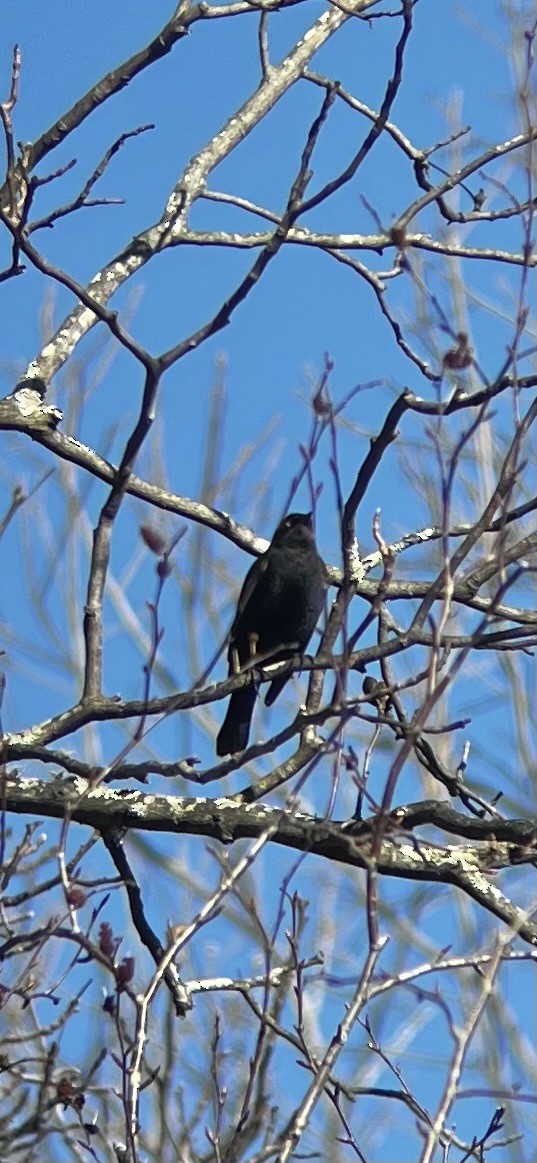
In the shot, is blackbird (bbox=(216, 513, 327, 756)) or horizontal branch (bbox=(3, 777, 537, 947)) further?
blackbird (bbox=(216, 513, 327, 756))

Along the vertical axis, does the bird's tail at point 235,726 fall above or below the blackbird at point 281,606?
below

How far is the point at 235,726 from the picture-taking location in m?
5.30

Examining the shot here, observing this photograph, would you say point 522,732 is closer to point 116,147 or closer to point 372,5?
point 372,5

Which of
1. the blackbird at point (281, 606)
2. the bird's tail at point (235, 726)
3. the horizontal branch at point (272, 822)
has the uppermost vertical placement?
the blackbird at point (281, 606)

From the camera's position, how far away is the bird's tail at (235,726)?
5297 millimetres

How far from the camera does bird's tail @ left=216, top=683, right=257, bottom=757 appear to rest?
5297 millimetres

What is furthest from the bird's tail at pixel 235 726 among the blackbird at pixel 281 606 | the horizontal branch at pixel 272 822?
the horizontal branch at pixel 272 822

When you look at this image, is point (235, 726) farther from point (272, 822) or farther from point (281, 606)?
point (272, 822)

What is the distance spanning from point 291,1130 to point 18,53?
7.49 ft

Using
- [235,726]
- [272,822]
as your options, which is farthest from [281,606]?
[272,822]

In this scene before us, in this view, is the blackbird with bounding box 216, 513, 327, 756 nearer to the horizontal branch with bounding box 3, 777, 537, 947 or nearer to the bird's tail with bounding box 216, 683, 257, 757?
the bird's tail with bounding box 216, 683, 257, 757

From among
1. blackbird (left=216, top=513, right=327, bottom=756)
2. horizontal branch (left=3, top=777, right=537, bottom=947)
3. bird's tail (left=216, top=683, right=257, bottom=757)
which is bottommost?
horizontal branch (left=3, top=777, right=537, bottom=947)

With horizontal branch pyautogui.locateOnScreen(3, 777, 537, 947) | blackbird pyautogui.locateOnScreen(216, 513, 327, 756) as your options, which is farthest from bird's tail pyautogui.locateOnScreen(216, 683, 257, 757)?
horizontal branch pyautogui.locateOnScreen(3, 777, 537, 947)

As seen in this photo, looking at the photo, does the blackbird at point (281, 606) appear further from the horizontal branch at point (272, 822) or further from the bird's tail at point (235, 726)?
the horizontal branch at point (272, 822)
